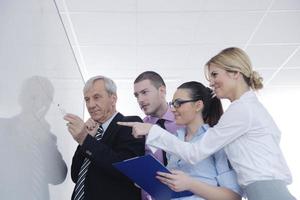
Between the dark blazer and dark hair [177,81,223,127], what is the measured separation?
0.30 metres

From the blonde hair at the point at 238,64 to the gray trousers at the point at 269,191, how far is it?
410 mm

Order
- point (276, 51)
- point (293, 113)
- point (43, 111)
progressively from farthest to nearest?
point (293, 113) < point (276, 51) < point (43, 111)

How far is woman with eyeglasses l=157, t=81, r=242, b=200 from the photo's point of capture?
3.80 feet

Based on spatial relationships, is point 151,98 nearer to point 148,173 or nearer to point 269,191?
point 148,173

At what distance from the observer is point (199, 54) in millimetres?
3598

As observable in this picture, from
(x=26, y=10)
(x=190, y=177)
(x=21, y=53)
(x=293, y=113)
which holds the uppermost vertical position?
(x=293, y=113)

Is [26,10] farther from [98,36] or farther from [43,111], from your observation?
[98,36]

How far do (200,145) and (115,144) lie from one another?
39cm

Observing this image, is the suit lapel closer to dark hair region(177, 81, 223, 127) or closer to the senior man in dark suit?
the senior man in dark suit

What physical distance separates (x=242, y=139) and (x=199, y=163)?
20cm

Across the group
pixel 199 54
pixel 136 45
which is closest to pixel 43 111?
pixel 136 45

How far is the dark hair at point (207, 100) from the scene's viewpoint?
57.7 inches

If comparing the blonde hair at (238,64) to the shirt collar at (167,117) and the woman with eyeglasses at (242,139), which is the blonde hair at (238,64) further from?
the shirt collar at (167,117)

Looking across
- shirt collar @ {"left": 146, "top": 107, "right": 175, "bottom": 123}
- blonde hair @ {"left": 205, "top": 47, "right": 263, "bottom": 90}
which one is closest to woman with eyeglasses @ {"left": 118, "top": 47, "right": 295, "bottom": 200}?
blonde hair @ {"left": 205, "top": 47, "right": 263, "bottom": 90}
